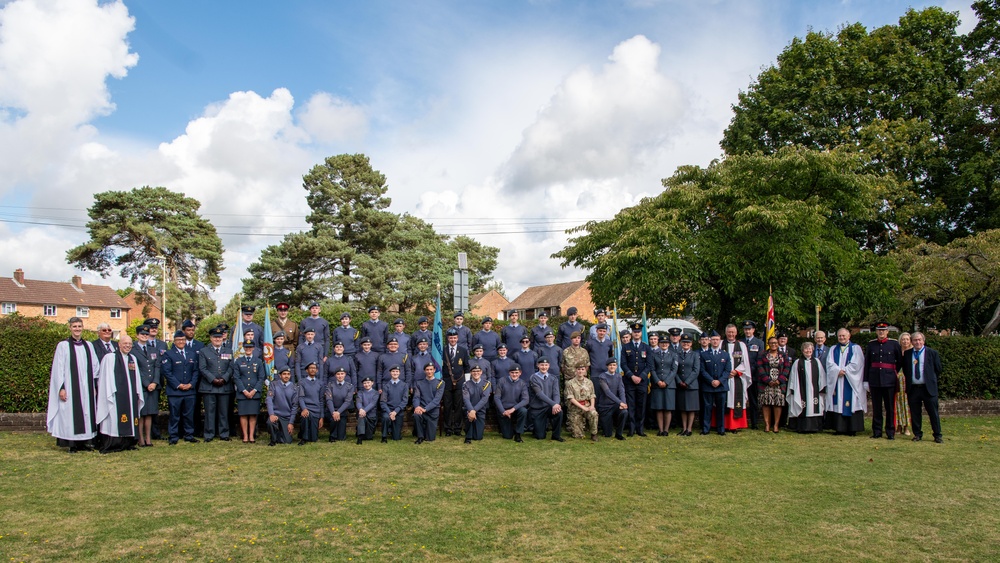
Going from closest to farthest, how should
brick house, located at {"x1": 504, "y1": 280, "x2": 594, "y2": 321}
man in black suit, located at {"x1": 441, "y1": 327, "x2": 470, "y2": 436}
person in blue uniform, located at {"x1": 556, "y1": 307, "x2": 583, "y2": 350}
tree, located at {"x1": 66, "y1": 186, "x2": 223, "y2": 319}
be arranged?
man in black suit, located at {"x1": 441, "y1": 327, "x2": 470, "y2": 436}
person in blue uniform, located at {"x1": 556, "y1": 307, "x2": 583, "y2": 350}
tree, located at {"x1": 66, "y1": 186, "x2": 223, "y2": 319}
brick house, located at {"x1": 504, "y1": 280, "x2": 594, "y2": 321}

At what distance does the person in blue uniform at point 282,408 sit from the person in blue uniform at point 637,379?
5041 millimetres

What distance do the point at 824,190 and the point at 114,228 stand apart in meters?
33.4

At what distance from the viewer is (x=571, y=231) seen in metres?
17.6

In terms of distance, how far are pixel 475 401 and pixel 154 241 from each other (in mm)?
30859

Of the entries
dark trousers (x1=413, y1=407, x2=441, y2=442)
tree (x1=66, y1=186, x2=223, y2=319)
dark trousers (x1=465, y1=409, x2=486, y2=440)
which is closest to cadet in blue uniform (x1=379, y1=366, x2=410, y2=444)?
dark trousers (x1=413, y1=407, x2=441, y2=442)

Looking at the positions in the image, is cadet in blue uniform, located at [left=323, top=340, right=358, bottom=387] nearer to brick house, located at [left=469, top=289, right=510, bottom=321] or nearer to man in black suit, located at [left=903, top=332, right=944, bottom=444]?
man in black suit, located at [left=903, top=332, right=944, bottom=444]

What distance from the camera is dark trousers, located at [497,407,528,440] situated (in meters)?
10.3

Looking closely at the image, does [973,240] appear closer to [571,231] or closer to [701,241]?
[701,241]

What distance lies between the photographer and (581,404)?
10.4 m

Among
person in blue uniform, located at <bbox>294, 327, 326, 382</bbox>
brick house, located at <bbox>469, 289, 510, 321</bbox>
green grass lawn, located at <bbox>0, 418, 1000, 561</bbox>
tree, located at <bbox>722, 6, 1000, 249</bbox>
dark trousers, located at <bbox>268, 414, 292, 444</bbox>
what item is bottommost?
green grass lawn, located at <bbox>0, 418, 1000, 561</bbox>

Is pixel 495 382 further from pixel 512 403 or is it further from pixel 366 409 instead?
pixel 366 409

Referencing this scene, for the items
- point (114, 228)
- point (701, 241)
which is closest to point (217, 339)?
point (701, 241)

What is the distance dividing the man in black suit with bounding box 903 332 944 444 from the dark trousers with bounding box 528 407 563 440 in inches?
204

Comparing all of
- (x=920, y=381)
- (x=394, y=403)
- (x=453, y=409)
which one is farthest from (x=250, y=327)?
(x=920, y=381)
